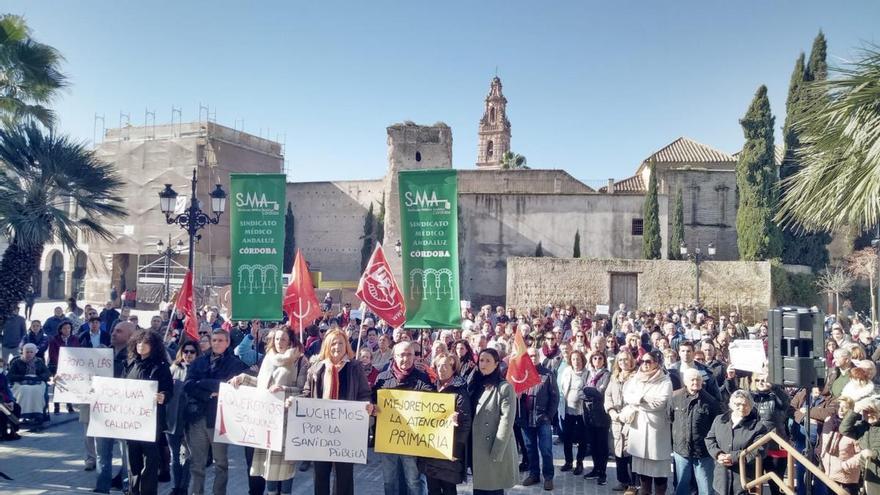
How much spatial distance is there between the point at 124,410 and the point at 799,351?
6.71 metres

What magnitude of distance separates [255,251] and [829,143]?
6.59 m

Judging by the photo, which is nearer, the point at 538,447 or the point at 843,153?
the point at 843,153

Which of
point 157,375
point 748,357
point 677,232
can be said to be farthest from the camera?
point 677,232

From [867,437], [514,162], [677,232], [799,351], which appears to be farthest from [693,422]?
[514,162]

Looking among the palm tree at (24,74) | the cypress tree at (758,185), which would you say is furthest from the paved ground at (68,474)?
the cypress tree at (758,185)

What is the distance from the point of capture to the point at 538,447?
7.66 m

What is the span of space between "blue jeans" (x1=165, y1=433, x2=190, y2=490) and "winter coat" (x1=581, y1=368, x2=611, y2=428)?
15.3ft

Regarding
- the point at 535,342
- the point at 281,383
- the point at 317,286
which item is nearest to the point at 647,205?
the point at 317,286

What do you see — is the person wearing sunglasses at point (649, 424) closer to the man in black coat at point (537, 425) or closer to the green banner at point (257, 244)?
the man in black coat at point (537, 425)

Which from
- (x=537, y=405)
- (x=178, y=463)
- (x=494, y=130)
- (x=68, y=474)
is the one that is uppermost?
(x=494, y=130)

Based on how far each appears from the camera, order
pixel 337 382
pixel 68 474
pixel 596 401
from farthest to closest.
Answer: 1. pixel 596 401
2. pixel 68 474
3. pixel 337 382

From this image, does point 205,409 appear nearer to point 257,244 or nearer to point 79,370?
point 79,370

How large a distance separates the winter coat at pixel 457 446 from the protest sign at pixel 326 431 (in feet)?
2.32

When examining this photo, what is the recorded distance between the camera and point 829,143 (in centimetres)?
528
